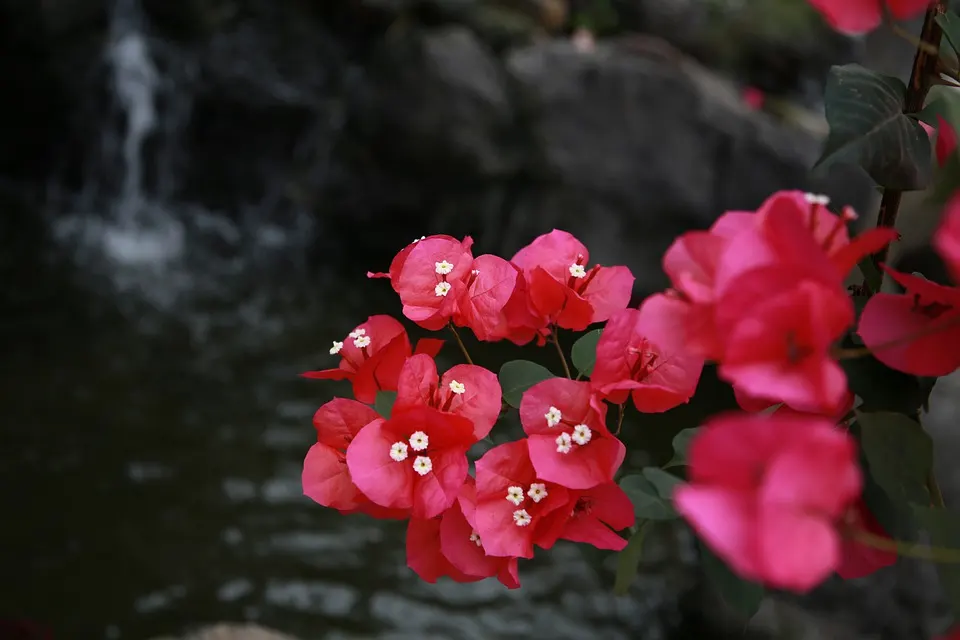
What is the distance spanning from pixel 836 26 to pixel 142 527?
216cm

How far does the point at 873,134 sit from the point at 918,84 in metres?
0.05

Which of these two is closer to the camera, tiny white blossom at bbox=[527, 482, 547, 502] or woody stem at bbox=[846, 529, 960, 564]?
woody stem at bbox=[846, 529, 960, 564]

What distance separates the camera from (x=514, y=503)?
0.43 m

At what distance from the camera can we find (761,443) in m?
0.24

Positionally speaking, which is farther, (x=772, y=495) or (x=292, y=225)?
(x=292, y=225)

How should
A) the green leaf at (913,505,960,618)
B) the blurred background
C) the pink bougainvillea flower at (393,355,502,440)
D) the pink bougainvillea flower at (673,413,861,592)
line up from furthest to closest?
the blurred background → the pink bougainvillea flower at (393,355,502,440) → the green leaf at (913,505,960,618) → the pink bougainvillea flower at (673,413,861,592)

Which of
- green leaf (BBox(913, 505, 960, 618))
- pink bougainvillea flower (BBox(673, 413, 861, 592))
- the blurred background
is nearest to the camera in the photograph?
pink bougainvillea flower (BBox(673, 413, 861, 592))

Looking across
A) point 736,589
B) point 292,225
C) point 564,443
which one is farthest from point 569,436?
point 292,225

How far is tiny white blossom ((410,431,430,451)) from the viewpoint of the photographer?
1.40ft

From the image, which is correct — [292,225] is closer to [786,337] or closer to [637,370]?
[637,370]

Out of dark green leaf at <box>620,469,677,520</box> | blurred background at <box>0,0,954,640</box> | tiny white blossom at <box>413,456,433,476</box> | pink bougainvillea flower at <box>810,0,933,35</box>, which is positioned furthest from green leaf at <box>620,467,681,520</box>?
blurred background at <box>0,0,954,640</box>

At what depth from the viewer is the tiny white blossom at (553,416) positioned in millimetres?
418

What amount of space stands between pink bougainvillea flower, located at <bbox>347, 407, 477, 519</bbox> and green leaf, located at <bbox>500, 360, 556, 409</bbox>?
0.15ft

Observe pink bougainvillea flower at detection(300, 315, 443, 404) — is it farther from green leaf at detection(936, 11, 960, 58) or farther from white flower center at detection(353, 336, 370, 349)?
green leaf at detection(936, 11, 960, 58)
